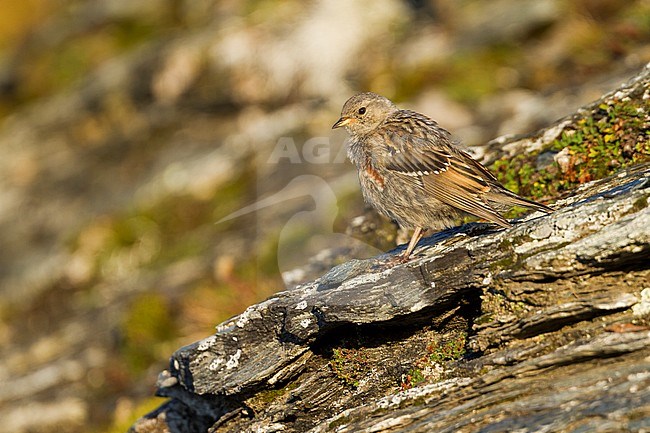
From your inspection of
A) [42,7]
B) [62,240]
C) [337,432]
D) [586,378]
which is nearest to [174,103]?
[62,240]

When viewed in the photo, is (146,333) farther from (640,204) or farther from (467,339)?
(640,204)

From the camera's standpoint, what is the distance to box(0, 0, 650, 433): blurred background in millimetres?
17609

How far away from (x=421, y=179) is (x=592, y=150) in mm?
2729

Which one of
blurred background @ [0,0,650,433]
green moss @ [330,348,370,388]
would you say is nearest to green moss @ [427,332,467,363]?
green moss @ [330,348,370,388]

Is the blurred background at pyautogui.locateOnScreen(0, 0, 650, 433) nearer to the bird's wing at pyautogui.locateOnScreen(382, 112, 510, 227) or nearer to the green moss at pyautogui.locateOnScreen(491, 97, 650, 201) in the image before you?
the bird's wing at pyautogui.locateOnScreen(382, 112, 510, 227)

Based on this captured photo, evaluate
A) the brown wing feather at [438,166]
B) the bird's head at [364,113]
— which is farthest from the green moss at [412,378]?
the bird's head at [364,113]

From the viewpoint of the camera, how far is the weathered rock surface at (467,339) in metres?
6.89

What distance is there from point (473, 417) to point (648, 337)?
1.77 meters

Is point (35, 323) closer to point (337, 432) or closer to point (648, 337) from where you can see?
point (337, 432)

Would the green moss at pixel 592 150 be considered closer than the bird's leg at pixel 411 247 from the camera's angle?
No

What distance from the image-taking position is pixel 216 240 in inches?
819

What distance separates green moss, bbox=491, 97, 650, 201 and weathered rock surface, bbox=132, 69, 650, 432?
0.88 meters

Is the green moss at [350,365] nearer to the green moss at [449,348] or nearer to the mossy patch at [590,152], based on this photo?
the green moss at [449,348]

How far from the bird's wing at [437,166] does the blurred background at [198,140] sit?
3244 millimetres
